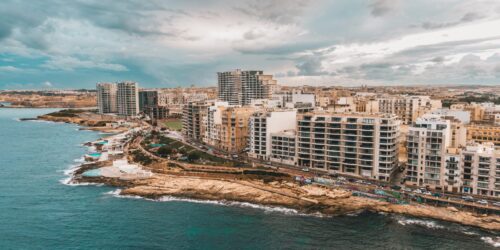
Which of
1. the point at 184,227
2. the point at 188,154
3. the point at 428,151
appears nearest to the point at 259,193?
the point at 184,227

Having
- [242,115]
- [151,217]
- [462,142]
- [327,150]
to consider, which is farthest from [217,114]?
[462,142]

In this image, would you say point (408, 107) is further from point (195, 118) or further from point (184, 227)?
point (184, 227)

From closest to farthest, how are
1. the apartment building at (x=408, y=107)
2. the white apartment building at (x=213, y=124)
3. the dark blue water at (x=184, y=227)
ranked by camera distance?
1. the dark blue water at (x=184, y=227)
2. the white apartment building at (x=213, y=124)
3. the apartment building at (x=408, y=107)

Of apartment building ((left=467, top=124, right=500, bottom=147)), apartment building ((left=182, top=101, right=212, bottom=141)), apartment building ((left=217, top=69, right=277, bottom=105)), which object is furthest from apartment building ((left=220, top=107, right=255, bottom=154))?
apartment building ((left=217, top=69, right=277, bottom=105))

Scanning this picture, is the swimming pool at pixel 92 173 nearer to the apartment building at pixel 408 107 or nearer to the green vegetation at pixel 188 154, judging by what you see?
the green vegetation at pixel 188 154

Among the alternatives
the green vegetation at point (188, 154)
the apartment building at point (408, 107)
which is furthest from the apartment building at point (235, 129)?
the apartment building at point (408, 107)
